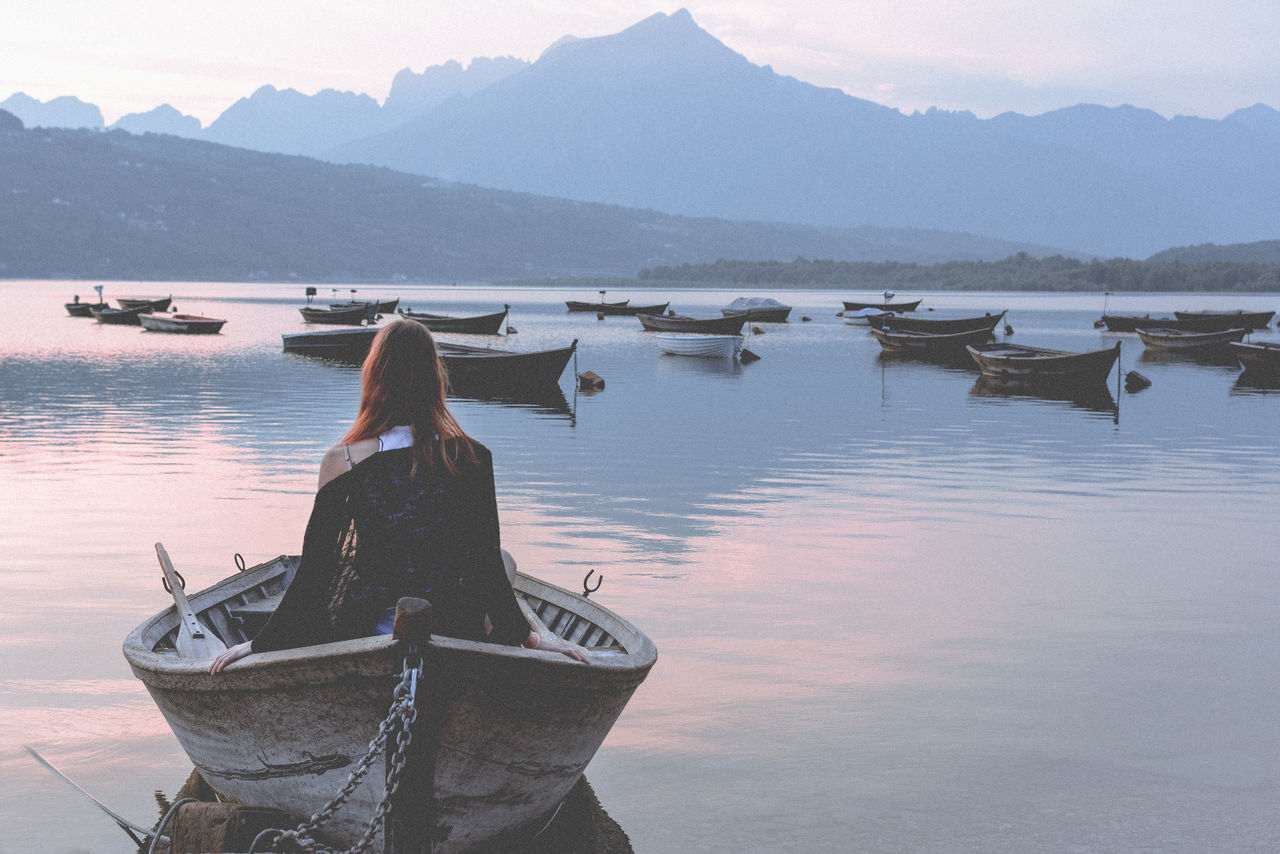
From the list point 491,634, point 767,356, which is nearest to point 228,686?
point 491,634

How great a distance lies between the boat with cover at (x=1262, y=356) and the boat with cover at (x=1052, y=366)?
9.24 metres

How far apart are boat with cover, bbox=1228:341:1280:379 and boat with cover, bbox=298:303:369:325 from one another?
55745 millimetres

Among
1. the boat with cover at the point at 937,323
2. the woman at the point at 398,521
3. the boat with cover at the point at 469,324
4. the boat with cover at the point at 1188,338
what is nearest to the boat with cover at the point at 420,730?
the woman at the point at 398,521

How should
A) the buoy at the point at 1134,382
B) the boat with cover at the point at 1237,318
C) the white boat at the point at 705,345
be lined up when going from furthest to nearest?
the boat with cover at the point at 1237,318
the white boat at the point at 705,345
the buoy at the point at 1134,382

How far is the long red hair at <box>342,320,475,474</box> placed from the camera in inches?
234

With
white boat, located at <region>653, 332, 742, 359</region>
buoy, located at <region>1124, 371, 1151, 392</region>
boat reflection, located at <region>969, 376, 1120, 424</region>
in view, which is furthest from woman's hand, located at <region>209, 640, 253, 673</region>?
white boat, located at <region>653, 332, 742, 359</region>

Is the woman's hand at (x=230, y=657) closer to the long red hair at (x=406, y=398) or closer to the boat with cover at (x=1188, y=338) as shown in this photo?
the long red hair at (x=406, y=398)

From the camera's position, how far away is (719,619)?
41.5ft

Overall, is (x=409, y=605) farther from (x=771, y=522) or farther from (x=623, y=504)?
(x=623, y=504)

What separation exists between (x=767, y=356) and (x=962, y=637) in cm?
5696

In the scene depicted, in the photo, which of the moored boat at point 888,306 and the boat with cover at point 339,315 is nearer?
the boat with cover at point 339,315

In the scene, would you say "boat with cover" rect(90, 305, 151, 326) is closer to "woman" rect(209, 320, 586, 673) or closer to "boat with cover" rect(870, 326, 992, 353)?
"boat with cover" rect(870, 326, 992, 353)

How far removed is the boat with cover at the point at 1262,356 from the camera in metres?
50.4

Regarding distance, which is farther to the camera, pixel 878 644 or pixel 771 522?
pixel 771 522
